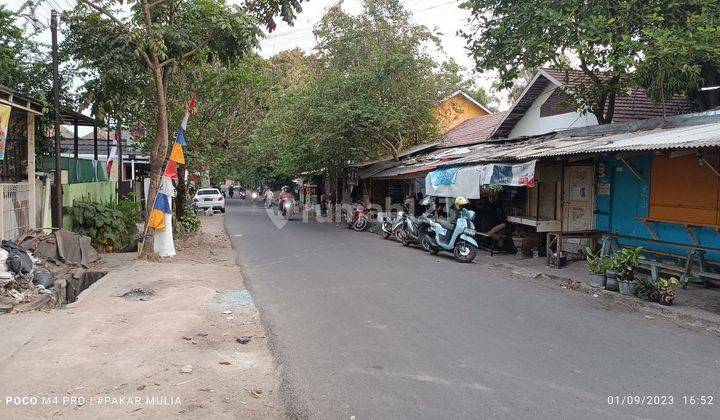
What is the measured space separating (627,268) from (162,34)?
1043 cm

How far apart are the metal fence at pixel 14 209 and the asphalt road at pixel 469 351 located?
191 inches

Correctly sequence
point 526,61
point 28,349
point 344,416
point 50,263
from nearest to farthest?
point 344,416 < point 28,349 < point 50,263 < point 526,61

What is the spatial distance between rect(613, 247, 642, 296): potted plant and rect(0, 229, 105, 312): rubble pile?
356 inches

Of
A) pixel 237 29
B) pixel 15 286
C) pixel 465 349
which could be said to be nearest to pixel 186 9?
pixel 237 29

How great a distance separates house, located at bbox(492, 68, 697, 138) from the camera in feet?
49.4

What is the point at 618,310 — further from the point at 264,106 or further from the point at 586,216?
the point at 264,106

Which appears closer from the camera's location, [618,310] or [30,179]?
[618,310]

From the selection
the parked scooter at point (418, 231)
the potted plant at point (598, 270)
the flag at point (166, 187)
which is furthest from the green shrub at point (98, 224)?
the potted plant at point (598, 270)

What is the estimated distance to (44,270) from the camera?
9.39m

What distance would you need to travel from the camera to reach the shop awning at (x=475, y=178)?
37.5ft

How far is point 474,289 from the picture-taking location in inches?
362

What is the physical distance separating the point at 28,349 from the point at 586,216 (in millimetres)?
11162

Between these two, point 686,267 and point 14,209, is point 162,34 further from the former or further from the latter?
point 686,267

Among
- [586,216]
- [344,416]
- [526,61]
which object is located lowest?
[344,416]
